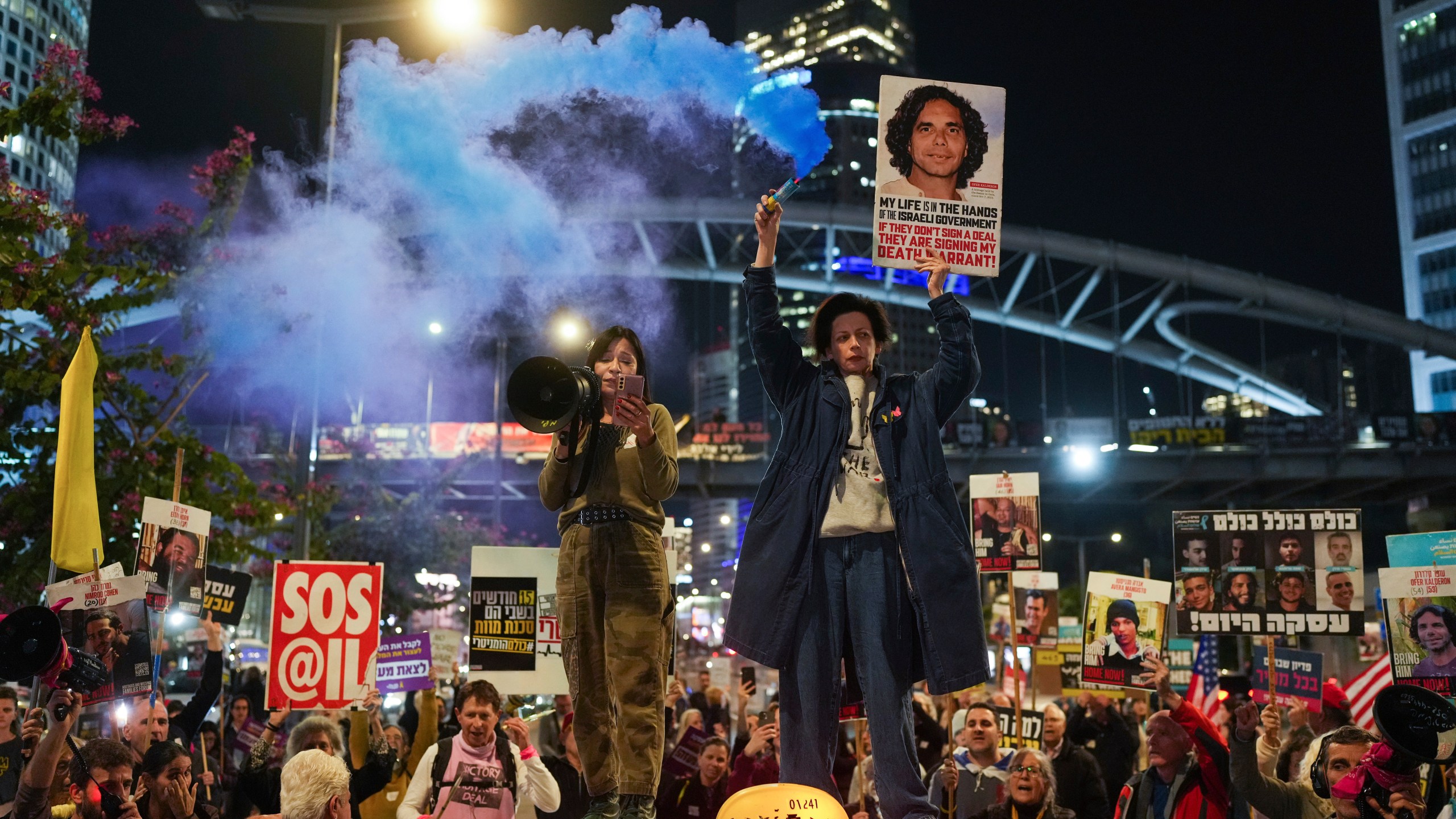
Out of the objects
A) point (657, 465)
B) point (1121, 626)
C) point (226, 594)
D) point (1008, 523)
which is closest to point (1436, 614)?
point (1121, 626)

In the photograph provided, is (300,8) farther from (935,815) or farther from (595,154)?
(935,815)

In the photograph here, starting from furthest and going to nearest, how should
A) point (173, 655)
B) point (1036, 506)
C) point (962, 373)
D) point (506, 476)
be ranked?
point (506, 476) → point (173, 655) → point (1036, 506) → point (962, 373)

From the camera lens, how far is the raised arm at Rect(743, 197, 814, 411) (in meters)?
5.05

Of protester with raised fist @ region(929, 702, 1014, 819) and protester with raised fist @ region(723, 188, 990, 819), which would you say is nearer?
protester with raised fist @ region(723, 188, 990, 819)

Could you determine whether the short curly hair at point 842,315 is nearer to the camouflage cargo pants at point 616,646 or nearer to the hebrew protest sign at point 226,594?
the camouflage cargo pants at point 616,646

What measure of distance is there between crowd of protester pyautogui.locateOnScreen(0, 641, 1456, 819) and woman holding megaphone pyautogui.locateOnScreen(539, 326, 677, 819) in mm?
1060

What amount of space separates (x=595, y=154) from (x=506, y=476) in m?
35.4

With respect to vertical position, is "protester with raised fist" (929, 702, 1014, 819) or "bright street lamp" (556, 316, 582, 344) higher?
"bright street lamp" (556, 316, 582, 344)

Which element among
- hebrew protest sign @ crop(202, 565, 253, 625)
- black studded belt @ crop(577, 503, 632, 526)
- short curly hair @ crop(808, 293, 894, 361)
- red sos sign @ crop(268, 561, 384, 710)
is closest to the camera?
short curly hair @ crop(808, 293, 894, 361)

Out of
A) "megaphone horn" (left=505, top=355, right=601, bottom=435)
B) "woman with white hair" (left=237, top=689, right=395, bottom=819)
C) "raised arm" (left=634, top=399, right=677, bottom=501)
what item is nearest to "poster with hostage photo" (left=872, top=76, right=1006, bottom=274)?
"raised arm" (left=634, top=399, right=677, bottom=501)

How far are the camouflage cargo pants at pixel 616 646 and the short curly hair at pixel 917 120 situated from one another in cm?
208

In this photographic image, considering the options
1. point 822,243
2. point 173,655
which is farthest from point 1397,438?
point 173,655

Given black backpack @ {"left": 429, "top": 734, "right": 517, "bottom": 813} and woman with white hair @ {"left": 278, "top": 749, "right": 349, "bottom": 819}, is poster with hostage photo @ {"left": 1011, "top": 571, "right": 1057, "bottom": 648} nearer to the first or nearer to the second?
black backpack @ {"left": 429, "top": 734, "right": 517, "bottom": 813}

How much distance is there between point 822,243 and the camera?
7050 centimetres
